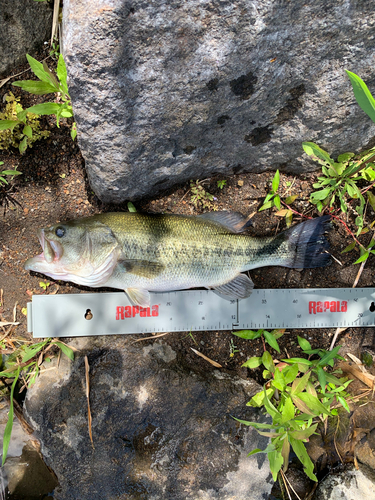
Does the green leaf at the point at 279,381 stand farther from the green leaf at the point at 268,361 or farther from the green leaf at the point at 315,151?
the green leaf at the point at 315,151

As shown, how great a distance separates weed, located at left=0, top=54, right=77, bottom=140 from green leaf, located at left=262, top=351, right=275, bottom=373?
10.2 ft

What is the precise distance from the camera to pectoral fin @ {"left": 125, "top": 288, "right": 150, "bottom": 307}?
344 centimetres

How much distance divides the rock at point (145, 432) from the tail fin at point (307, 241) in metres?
1.52

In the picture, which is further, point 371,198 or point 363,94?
point 371,198

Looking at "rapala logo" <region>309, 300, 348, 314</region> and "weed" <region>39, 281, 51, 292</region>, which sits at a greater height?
"weed" <region>39, 281, 51, 292</region>

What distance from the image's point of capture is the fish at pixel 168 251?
321 centimetres

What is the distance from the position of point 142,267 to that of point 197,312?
0.89 metres

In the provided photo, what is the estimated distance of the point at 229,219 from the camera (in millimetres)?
3604

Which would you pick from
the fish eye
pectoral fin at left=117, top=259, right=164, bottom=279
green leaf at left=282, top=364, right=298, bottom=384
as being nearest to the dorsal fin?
pectoral fin at left=117, top=259, right=164, bottom=279

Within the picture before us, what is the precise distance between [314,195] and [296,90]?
3.73ft

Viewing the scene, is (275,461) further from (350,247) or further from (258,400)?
(350,247)

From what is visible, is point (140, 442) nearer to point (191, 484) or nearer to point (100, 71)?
point (191, 484)

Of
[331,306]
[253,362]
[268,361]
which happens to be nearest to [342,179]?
[331,306]

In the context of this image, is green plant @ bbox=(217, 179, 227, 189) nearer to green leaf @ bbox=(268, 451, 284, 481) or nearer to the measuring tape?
the measuring tape
